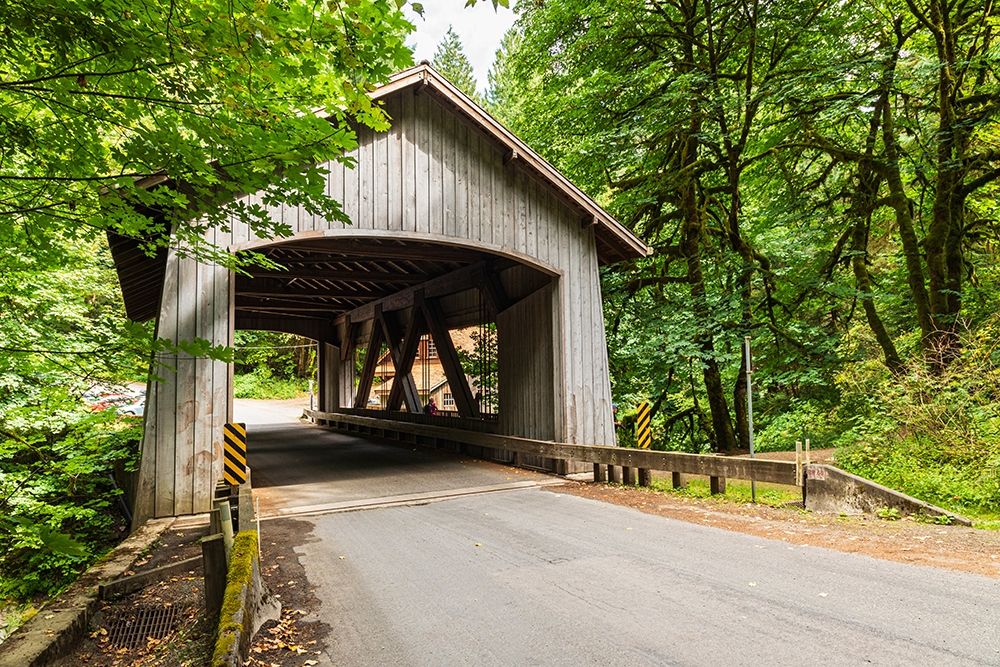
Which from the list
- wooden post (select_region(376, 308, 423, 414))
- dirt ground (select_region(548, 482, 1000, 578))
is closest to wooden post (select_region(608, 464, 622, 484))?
dirt ground (select_region(548, 482, 1000, 578))

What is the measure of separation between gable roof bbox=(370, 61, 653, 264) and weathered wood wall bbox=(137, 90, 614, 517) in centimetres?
26

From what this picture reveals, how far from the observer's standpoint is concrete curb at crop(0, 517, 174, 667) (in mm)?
3596

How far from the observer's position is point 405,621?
375 centimetres

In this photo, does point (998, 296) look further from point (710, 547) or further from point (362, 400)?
point (362, 400)

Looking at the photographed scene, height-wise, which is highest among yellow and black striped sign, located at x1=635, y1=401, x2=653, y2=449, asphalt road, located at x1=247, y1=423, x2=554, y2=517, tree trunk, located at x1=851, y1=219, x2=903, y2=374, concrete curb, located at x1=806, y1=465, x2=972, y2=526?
tree trunk, located at x1=851, y1=219, x2=903, y2=374

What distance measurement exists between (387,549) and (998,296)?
10.6 metres

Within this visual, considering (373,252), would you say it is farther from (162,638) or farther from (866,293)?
(866,293)

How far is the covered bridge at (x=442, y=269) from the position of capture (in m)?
7.12

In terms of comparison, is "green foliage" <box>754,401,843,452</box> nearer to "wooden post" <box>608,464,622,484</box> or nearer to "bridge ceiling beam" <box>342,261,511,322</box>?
"wooden post" <box>608,464,622,484</box>

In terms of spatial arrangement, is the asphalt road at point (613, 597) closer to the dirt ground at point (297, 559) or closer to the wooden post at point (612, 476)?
the dirt ground at point (297, 559)

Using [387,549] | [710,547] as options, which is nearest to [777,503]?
[710,547]

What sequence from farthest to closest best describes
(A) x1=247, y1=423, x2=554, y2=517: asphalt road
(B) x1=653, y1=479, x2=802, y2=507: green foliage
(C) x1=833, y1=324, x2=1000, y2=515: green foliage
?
(A) x1=247, y1=423, x2=554, y2=517: asphalt road → (B) x1=653, y1=479, x2=802, y2=507: green foliage → (C) x1=833, y1=324, x2=1000, y2=515: green foliage

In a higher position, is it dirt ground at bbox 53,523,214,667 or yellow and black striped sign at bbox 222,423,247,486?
yellow and black striped sign at bbox 222,423,247,486

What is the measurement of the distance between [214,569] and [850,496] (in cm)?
610
